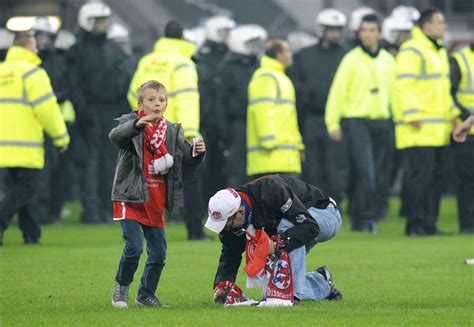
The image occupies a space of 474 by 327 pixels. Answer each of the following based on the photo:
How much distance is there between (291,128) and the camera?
17438mm

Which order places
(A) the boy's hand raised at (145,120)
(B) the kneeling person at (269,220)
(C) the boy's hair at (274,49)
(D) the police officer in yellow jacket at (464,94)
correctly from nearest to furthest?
1. (A) the boy's hand raised at (145,120)
2. (B) the kneeling person at (269,220)
3. (D) the police officer in yellow jacket at (464,94)
4. (C) the boy's hair at (274,49)

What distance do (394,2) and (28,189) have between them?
14470 millimetres

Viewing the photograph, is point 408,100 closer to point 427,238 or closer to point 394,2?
point 427,238

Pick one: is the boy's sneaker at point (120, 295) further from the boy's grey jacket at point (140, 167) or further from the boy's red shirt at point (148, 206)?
the boy's grey jacket at point (140, 167)

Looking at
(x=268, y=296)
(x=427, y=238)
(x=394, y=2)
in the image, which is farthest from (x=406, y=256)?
(x=394, y=2)

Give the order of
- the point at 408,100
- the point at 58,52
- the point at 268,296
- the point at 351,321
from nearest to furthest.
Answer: the point at 351,321, the point at 268,296, the point at 408,100, the point at 58,52

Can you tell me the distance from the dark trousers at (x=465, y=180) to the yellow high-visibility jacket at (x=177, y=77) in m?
3.16

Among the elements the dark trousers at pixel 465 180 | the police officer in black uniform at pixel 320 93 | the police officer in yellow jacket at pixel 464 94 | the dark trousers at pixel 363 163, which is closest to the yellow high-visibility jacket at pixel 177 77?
the dark trousers at pixel 363 163

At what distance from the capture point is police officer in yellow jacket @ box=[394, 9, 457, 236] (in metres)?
16.9

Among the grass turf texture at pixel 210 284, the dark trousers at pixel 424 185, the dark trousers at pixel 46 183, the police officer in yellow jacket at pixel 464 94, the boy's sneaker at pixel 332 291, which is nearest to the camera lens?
the grass turf texture at pixel 210 284

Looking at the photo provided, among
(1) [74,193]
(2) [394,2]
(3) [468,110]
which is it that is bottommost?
(1) [74,193]

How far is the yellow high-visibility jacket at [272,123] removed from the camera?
17219mm

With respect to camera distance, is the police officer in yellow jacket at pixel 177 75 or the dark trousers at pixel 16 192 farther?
the police officer in yellow jacket at pixel 177 75

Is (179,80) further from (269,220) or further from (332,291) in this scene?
(269,220)
